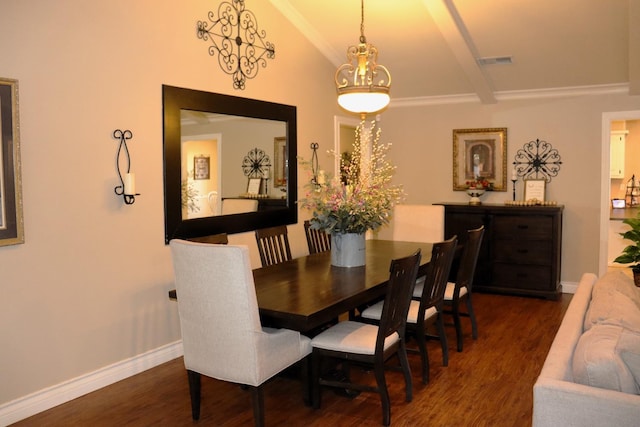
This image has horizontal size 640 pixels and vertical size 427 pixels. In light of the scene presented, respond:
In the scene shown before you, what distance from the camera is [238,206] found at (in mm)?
4859

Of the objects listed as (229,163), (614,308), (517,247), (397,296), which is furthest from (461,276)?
(229,163)

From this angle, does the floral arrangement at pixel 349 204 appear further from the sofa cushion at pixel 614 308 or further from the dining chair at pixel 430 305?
the sofa cushion at pixel 614 308

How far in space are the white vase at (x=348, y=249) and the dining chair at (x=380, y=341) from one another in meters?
0.65

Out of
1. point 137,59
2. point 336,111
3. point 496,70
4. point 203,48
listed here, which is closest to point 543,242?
point 496,70

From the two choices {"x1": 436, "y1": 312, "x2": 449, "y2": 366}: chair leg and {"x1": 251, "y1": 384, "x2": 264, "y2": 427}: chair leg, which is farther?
{"x1": 436, "y1": 312, "x2": 449, "y2": 366}: chair leg

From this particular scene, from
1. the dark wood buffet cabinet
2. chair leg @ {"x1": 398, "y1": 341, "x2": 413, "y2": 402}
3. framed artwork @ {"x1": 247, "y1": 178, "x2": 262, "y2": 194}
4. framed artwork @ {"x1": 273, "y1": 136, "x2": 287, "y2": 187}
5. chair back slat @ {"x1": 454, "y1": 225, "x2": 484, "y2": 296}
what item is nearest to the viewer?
chair leg @ {"x1": 398, "y1": 341, "x2": 413, "y2": 402}

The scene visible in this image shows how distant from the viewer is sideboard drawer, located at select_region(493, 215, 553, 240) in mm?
5914

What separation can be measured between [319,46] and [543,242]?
3134 mm

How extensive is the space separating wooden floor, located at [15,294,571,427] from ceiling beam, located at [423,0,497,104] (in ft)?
8.79

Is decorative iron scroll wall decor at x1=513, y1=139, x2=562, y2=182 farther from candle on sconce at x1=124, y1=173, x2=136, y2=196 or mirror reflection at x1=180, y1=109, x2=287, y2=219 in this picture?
candle on sconce at x1=124, y1=173, x2=136, y2=196

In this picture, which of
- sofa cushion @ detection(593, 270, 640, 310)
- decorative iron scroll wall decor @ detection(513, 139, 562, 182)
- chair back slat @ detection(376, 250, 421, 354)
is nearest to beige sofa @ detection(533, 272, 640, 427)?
sofa cushion @ detection(593, 270, 640, 310)

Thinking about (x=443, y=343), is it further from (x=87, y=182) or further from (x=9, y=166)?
(x=9, y=166)

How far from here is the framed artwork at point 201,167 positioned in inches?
173

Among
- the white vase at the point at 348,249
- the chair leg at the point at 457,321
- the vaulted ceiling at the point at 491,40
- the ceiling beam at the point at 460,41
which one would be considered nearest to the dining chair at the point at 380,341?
the white vase at the point at 348,249
